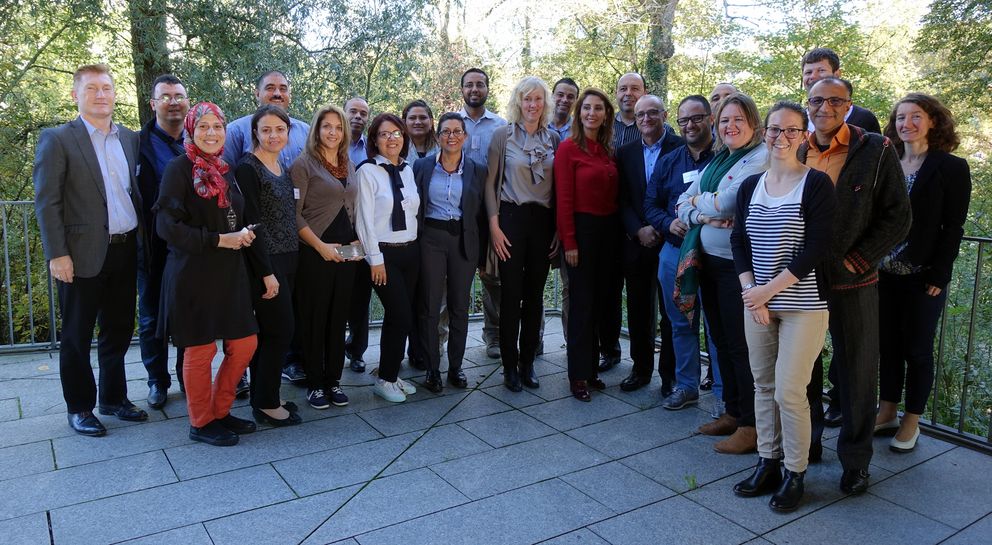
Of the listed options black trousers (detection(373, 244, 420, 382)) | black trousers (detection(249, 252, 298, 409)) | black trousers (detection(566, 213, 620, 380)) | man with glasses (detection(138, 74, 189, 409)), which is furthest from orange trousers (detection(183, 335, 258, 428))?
black trousers (detection(566, 213, 620, 380))

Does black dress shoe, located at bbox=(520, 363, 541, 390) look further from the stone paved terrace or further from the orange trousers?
the orange trousers

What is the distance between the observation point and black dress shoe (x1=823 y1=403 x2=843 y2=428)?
3.99 m

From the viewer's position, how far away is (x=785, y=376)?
2.97 metres

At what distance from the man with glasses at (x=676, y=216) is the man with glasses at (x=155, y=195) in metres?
2.78

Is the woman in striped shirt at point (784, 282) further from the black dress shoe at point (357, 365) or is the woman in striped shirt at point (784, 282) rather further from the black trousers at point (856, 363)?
the black dress shoe at point (357, 365)

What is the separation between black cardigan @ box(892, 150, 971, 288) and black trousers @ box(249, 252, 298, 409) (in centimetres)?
325

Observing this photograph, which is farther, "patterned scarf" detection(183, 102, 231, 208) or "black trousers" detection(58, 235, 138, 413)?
"black trousers" detection(58, 235, 138, 413)

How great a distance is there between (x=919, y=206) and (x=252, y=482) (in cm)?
349

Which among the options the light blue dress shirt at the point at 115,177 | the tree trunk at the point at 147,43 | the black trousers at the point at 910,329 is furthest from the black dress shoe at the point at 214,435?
the tree trunk at the point at 147,43

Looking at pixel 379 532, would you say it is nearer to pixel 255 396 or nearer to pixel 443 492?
pixel 443 492

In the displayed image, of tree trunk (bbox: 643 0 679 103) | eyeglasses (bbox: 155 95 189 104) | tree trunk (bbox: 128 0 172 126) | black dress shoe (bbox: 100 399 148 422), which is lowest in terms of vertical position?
black dress shoe (bbox: 100 399 148 422)

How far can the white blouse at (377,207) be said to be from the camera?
4.12 metres

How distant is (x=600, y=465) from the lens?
3.45m

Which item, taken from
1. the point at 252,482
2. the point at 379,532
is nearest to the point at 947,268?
the point at 379,532
